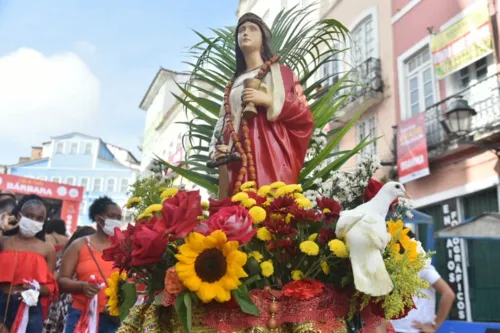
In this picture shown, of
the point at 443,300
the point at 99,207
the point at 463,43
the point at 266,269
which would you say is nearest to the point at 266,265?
the point at 266,269

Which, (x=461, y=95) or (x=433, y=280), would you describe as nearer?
(x=433, y=280)

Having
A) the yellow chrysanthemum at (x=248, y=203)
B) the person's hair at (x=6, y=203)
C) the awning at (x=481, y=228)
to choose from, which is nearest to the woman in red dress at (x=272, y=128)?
the yellow chrysanthemum at (x=248, y=203)

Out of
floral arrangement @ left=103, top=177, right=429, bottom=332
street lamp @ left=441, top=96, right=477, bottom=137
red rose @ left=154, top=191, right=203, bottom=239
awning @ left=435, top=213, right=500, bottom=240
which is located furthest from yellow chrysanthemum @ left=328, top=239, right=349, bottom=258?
street lamp @ left=441, top=96, right=477, bottom=137

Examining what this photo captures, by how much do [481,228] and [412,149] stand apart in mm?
5422

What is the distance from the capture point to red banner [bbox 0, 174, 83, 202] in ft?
51.6

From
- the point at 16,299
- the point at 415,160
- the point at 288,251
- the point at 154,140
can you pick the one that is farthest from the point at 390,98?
the point at 154,140

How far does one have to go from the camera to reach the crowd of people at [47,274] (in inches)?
149

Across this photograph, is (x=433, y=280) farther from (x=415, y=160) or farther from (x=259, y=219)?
(x=415, y=160)

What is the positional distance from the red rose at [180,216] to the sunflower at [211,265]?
0.04 m

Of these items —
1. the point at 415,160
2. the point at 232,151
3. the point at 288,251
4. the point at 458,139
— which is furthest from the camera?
the point at 415,160

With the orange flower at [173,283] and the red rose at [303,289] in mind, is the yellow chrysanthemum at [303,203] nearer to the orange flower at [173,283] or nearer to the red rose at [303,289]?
the red rose at [303,289]

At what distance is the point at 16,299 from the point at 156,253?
2.77m

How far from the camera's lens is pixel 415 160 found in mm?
11992

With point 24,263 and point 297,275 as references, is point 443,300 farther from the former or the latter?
point 24,263
